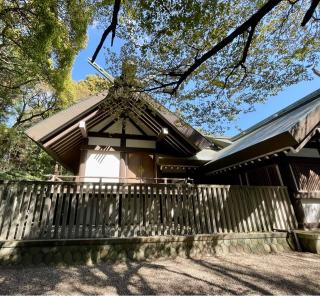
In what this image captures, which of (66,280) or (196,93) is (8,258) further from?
(196,93)

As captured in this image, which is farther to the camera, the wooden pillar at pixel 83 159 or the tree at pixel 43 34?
the wooden pillar at pixel 83 159

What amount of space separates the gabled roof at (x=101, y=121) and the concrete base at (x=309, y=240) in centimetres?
408

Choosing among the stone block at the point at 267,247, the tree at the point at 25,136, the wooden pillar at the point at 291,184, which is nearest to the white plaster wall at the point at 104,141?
the wooden pillar at the point at 291,184

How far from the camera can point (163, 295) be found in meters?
3.24

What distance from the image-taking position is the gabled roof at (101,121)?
7758mm

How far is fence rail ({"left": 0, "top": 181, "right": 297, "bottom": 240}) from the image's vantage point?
4.87 meters

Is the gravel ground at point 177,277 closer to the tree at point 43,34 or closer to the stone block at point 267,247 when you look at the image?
the stone block at point 267,247

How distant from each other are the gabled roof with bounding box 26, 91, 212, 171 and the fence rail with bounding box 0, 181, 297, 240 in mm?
2958

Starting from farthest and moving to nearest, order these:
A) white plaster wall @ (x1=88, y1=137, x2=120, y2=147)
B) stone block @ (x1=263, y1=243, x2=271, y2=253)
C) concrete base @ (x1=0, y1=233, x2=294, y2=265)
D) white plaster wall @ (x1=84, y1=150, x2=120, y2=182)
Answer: white plaster wall @ (x1=88, y1=137, x2=120, y2=147) < white plaster wall @ (x1=84, y1=150, x2=120, y2=182) < stone block @ (x1=263, y1=243, x2=271, y2=253) < concrete base @ (x1=0, y1=233, x2=294, y2=265)

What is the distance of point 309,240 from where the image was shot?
18.0ft

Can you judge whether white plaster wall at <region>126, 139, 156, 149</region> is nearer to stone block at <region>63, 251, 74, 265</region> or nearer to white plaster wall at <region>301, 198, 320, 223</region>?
stone block at <region>63, 251, 74, 265</region>

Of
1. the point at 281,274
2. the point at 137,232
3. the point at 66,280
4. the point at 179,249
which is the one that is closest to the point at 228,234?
the point at 179,249

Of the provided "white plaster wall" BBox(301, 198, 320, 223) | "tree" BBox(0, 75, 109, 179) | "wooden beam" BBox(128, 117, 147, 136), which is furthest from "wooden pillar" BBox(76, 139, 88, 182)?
"tree" BBox(0, 75, 109, 179)

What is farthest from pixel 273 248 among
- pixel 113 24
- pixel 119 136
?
pixel 119 136
